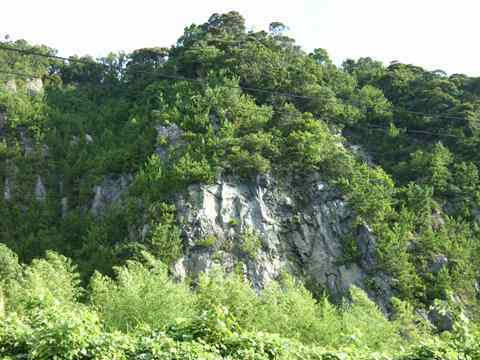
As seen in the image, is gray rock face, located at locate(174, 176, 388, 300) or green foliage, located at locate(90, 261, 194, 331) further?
gray rock face, located at locate(174, 176, 388, 300)

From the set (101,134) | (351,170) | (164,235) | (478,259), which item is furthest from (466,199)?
(101,134)

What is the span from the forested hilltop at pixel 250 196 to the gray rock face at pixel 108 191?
0.08 meters

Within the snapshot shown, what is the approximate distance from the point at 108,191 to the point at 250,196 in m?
8.31

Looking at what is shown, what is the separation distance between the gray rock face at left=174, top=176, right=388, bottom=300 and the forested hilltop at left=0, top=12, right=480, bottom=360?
0.08m

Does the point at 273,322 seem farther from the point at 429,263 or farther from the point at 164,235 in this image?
the point at 429,263

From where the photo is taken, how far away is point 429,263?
26891 millimetres

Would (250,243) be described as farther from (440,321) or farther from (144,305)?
(144,305)

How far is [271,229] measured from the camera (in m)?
27.7

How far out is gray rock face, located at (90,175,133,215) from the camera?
30.4 metres

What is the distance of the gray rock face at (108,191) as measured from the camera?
3041 cm

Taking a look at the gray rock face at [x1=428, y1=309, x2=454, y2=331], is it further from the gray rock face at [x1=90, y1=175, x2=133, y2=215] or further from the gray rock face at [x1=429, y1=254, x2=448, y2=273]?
the gray rock face at [x1=90, y1=175, x2=133, y2=215]

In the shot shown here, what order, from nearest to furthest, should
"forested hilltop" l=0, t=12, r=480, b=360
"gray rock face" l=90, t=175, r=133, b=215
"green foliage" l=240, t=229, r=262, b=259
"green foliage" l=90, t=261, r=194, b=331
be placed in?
"green foliage" l=90, t=261, r=194, b=331 < "forested hilltop" l=0, t=12, r=480, b=360 < "green foliage" l=240, t=229, r=262, b=259 < "gray rock face" l=90, t=175, r=133, b=215

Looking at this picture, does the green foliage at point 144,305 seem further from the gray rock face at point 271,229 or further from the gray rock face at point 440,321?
the gray rock face at point 440,321

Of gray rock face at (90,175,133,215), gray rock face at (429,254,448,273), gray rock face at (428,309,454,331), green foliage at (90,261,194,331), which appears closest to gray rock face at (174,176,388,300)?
gray rock face at (428,309,454,331)
